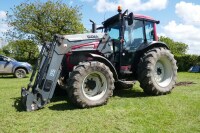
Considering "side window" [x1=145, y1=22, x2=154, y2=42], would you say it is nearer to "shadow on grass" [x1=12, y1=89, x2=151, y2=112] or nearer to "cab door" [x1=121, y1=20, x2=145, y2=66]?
"cab door" [x1=121, y1=20, x2=145, y2=66]

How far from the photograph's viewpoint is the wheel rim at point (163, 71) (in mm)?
8778

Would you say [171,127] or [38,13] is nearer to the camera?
[171,127]

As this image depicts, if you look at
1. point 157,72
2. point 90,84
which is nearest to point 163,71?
point 157,72

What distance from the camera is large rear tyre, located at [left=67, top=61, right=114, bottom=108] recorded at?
6.61m

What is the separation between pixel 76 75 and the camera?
6.62 meters

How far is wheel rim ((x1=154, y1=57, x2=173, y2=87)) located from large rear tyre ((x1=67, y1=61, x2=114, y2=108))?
2264mm

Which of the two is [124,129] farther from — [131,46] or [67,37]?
[131,46]

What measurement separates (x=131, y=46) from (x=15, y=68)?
12284 mm

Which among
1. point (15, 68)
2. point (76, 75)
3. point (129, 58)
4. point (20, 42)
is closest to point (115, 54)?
point (129, 58)

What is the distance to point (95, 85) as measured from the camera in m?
7.25

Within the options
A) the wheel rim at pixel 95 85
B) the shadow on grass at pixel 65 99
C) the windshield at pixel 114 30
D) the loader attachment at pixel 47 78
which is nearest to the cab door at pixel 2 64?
the shadow on grass at pixel 65 99

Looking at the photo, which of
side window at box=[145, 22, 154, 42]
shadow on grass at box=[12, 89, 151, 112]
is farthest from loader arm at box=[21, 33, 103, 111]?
side window at box=[145, 22, 154, 42]

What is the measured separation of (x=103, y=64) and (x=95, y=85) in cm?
60

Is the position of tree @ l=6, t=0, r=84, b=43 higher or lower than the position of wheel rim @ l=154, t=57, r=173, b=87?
higher
